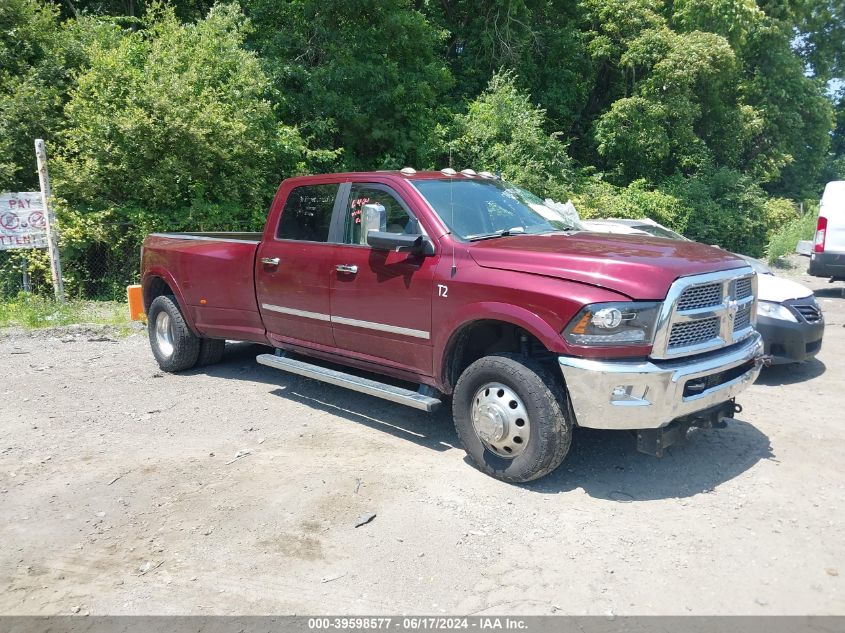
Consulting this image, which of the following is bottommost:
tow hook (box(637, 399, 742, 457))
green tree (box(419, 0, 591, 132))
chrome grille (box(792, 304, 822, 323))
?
tow hook (box(637, 399, 742, 457))

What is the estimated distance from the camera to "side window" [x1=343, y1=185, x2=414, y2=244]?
5270mm

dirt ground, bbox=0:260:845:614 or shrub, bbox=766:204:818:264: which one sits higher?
shrub, bbox=766:204:818:264

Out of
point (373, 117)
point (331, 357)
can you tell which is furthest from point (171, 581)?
point (373, 117)

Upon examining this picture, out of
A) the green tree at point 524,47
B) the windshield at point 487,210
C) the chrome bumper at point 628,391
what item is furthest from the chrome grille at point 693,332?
the green tree at point 524,47

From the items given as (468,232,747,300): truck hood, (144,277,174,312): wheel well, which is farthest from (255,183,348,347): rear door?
(144,277,174,312): wheel well

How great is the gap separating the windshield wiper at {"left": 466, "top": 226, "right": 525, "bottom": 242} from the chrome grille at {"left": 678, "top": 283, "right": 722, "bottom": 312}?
1.47 metres

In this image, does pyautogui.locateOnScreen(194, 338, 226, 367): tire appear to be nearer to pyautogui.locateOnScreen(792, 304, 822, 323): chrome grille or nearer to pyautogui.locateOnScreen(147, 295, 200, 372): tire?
pyautogui.locateOnScreen(147, 295, 200, 372): tire

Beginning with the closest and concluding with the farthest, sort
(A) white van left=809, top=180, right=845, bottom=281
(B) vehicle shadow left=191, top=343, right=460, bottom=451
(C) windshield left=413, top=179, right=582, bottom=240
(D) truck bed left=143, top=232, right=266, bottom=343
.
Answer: (C) windshield left=413, top=179, right=582, bottom=240
(B) vehicle shadow left=191, top=343, right=460, bottom=451
(D) truck bed left=143, top=232, right=266, bottom=343
(A) white van left=809, top=180, right=845, bottom=281

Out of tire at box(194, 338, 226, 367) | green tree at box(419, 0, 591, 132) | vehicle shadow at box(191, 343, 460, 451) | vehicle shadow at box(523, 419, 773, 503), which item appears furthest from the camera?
green tree at box(419, 0, 591, 132)

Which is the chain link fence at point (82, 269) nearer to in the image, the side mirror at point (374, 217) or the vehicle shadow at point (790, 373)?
the side mirror at point (374, 217)

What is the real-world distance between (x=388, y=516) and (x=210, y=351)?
4.18 m

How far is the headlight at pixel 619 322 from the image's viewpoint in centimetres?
407

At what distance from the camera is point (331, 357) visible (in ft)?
19.6

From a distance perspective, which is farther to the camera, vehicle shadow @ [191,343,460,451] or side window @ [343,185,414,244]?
vehicle shadow @ [191,343,460,451]
